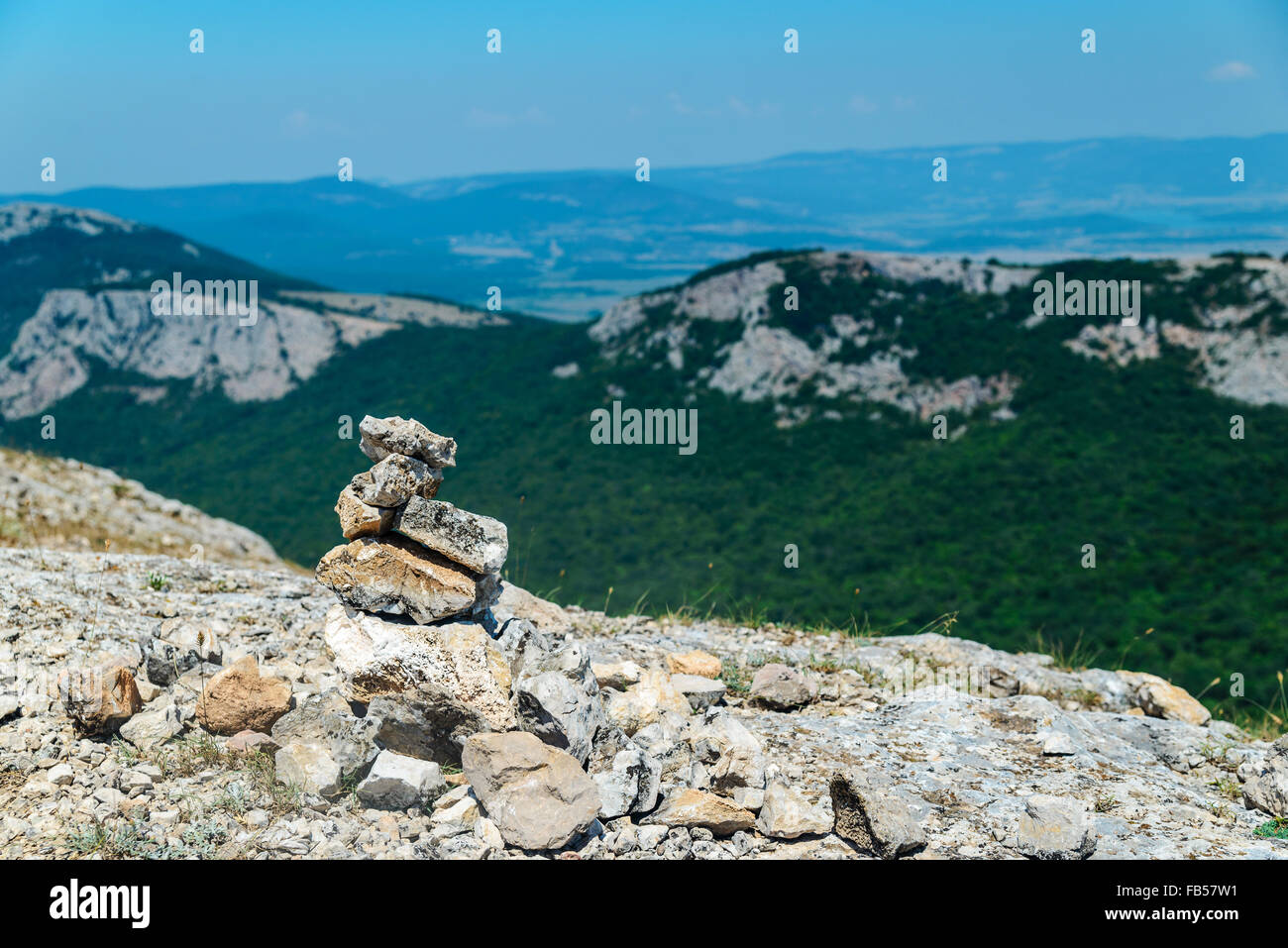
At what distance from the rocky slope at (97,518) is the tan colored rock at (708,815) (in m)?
10.1

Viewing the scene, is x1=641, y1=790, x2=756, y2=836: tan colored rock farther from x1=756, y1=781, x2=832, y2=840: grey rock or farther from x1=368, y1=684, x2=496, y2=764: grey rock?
x1=368, y1=684, x2=496, y2=764: grey rock

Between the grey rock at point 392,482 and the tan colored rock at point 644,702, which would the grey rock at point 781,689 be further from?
the grey rock at point 392,482

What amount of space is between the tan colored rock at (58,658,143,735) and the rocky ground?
0.03 meters

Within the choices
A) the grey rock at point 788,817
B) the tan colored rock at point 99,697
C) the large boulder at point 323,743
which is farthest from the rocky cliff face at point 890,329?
the tan colored rock at point 99,697

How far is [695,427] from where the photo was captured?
86.9 m

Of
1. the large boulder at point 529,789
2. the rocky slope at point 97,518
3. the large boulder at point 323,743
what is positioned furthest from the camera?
the rocky slope at point 97,518

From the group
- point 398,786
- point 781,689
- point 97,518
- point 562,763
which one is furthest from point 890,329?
point 398,786

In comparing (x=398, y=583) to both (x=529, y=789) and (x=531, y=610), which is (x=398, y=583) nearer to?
(x=529, y=789)

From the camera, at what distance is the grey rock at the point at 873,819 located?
5.57 metres

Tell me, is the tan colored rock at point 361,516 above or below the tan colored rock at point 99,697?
above

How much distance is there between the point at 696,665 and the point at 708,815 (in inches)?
126

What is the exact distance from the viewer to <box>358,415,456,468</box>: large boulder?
23.5ft
